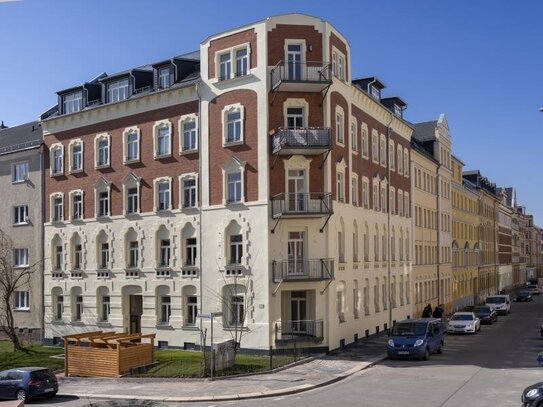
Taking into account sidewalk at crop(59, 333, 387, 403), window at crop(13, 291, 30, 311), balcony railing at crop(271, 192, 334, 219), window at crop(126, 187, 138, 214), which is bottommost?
sidewalk at crop(59, 333, 387, 403)

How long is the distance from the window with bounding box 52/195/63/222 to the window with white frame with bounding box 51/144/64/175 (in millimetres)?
1671

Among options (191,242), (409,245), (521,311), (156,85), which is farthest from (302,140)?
(521,311)

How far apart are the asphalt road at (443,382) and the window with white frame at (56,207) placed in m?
19.8

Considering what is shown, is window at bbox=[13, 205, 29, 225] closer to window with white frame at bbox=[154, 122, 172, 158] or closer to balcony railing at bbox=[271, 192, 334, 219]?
window with white frame at bbox=[154, 122, 172, 158]

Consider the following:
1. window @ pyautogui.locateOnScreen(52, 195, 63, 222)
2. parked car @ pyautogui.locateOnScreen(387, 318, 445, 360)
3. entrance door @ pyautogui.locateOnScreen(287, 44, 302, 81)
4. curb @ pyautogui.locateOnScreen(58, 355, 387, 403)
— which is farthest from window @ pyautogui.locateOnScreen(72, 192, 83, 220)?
parked car @ pyautogui.locateOnScreen(387, 318, 445, 360)

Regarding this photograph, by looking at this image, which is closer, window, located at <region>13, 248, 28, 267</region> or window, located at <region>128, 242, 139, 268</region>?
window, located at <region>128, 242, 139, 268</region>

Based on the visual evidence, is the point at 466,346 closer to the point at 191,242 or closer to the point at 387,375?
the point at 387,375

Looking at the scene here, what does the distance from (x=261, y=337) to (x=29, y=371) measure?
1098 centimetres

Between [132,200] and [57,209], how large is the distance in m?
7.16

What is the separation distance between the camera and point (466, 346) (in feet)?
116

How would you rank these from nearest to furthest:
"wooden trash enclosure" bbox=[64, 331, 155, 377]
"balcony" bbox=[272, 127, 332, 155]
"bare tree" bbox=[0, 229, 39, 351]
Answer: "wooden trash enclosure" bbox=[64, 331, 155, 377]
"balcony" bbox=[272, 127, 332, 155]
"bare tree" bbox=[0, 229, 39, 351]

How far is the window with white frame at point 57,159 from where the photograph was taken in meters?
41.2

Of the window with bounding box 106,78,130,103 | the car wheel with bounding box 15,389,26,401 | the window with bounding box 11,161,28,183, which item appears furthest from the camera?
the window with bounding box 11,161,28,183

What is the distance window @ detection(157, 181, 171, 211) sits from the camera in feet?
117
